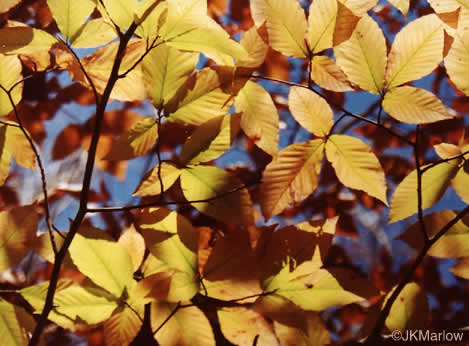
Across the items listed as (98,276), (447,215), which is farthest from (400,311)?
(98,276)

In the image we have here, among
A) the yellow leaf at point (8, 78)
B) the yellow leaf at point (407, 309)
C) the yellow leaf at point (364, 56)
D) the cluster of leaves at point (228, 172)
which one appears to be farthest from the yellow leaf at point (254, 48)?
the yellow leaf at point (407, 309)

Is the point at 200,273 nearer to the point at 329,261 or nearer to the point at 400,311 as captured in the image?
the point at 400,311

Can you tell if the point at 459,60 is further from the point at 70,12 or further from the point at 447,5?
the point at 70,12

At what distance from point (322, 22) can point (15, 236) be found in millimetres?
553

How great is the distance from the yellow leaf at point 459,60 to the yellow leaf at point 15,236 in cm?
65

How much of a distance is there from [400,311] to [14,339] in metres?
0.61

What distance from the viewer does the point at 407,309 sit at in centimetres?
71

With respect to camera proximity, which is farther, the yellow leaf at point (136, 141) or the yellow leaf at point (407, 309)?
the yellow leaf at point (407, 309)

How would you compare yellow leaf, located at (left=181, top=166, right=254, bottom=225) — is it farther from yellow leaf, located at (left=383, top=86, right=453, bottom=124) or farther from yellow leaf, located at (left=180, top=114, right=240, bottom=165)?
yellow leaf, located at (left=383, top=86, right=453, bottom=124)

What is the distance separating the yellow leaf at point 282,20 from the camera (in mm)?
612

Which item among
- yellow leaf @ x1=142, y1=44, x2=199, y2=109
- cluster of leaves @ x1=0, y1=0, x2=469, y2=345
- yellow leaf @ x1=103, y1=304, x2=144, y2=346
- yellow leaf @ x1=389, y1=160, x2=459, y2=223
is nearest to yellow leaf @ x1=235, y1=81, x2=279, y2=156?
cluster of leaves @ x1=0, y1=0, x2=469, y2=345

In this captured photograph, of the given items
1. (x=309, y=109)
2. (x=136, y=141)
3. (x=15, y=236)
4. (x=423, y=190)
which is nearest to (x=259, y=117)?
(x=309, y=109)

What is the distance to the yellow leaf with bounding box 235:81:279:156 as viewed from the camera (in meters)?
0.64

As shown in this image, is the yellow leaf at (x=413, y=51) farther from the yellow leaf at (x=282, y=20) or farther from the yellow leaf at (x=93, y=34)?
Answer: the yellow leaf at (x=93, y=34)
